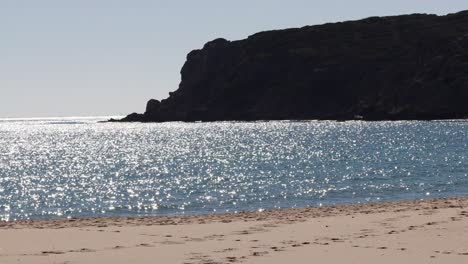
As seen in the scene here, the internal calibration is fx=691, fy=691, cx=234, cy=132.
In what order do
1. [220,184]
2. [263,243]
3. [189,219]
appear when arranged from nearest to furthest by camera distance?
[263,243] → [189,219] → [220,184]

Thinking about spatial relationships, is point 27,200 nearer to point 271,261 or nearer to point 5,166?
point 271,261

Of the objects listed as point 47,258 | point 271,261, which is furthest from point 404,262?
point 47,258

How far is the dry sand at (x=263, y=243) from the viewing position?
1570cm

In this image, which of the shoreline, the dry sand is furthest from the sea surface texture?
the dry sand

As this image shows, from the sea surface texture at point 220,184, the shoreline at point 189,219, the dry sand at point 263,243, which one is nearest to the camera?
the dry sand at point 263,243

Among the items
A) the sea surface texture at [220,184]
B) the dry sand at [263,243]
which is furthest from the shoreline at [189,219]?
the sea surface texture at [220,184]

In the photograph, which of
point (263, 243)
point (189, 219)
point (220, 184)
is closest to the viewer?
point (263, 243)

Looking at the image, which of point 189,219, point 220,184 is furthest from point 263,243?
point 220,184

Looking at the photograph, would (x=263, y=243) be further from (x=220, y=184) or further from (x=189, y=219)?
(x=220, y=184)

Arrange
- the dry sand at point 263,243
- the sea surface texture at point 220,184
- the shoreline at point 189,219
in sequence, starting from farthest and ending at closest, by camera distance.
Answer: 1. the sea surface texture at point 220,184
2. the shoreline at point 189,219
3. the dry sand at point 263,243

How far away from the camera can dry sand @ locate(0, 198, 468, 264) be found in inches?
618

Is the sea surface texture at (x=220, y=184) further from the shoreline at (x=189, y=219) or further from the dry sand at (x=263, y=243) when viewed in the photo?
the dry sand at (x=263, y=243)

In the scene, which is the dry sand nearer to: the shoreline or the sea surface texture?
the shoreline

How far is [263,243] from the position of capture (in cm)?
1812
